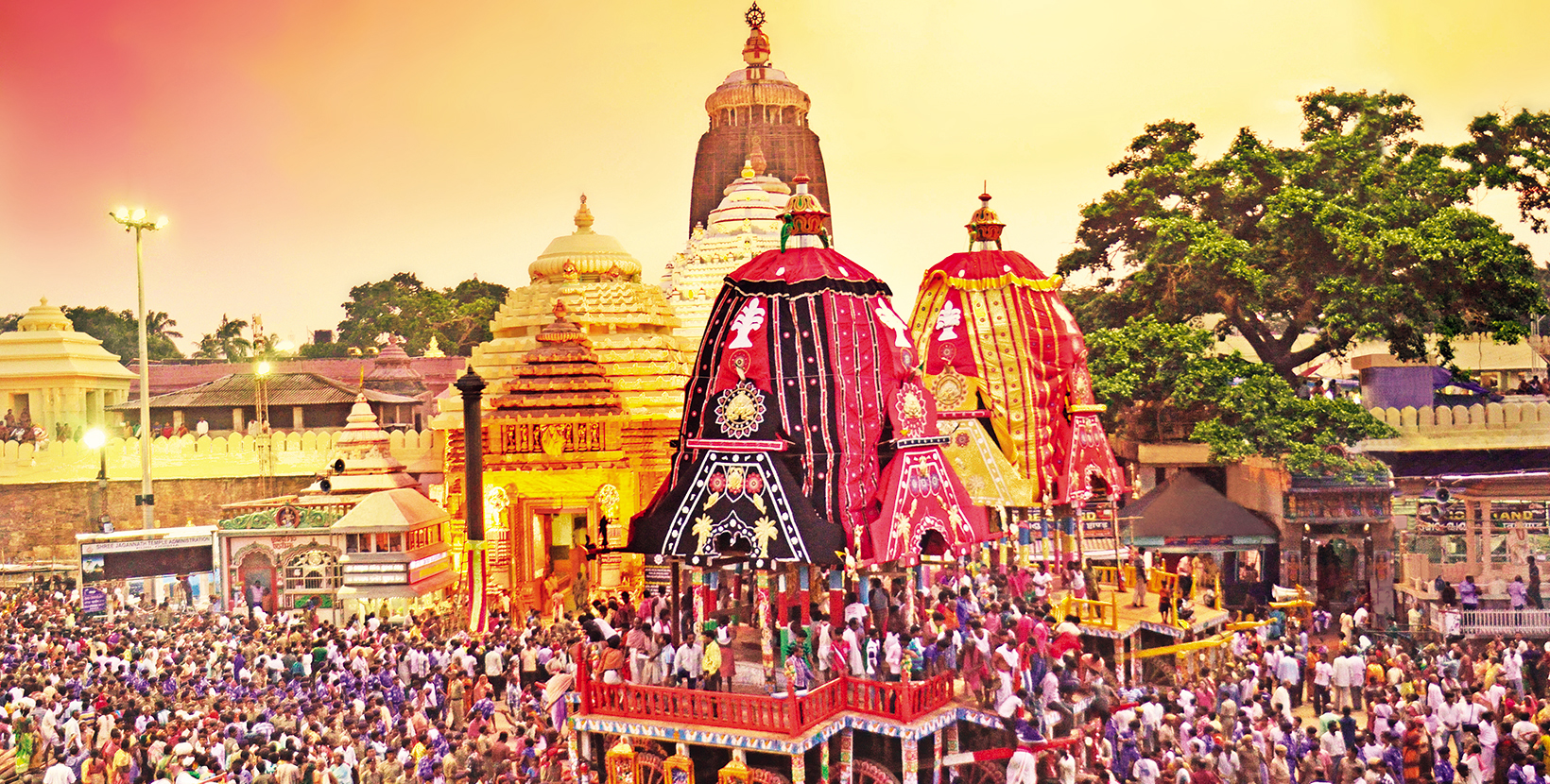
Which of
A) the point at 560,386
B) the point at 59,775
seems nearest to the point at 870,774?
the point at 59,775

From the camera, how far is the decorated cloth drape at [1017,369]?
16922 mm

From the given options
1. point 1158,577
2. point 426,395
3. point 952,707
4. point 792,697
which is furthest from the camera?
point 426,395

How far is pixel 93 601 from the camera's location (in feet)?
61.2

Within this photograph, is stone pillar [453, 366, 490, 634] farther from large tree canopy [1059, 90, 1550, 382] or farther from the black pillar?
large tree canopy [1059, 90, 1550, 382]

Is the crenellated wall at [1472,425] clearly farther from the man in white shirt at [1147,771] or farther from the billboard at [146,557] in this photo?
the billboard at [146,557]

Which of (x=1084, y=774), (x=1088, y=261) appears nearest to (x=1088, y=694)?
(x=1084, y=774)

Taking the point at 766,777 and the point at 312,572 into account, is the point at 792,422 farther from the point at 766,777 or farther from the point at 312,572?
the point at 312,572

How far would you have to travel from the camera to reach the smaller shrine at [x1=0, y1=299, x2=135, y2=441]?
25.3 meters

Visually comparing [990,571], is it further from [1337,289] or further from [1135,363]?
[1337,289]

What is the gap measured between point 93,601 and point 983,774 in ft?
40.6

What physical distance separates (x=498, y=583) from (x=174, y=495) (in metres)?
8.21

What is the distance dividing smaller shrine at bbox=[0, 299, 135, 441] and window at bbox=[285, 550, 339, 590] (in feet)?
26.9

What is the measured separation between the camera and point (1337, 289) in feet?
68.1

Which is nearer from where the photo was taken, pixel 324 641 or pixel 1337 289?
pixel 324 641
